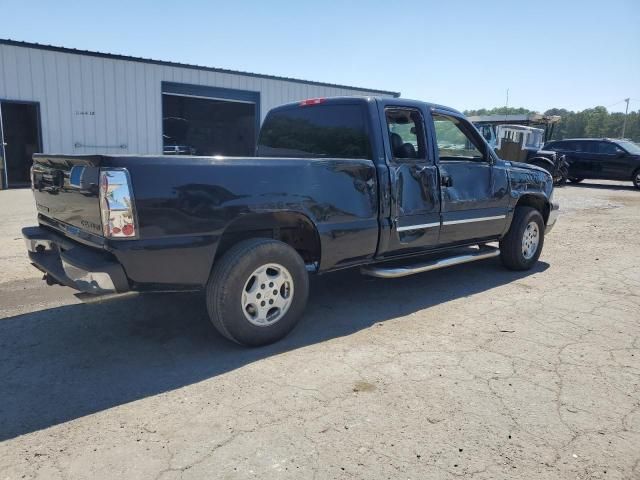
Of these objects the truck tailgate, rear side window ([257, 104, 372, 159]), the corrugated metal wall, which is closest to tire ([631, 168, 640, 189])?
the corrugated metal wall

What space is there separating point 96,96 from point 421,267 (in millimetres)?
13605

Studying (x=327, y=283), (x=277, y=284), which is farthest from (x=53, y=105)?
(x=277, y=284)

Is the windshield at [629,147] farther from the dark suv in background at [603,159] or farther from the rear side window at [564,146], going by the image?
the rear side window at [564,146]

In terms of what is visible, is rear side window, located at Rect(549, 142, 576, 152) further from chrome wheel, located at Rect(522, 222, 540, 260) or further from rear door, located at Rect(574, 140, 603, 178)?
chrome wheel, located at Rect(522, 222, 540, 260)

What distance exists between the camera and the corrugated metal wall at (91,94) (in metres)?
13.8

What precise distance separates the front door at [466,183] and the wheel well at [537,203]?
56 cm

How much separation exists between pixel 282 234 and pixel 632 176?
18.2 metres

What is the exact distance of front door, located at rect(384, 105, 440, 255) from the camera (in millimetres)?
4566

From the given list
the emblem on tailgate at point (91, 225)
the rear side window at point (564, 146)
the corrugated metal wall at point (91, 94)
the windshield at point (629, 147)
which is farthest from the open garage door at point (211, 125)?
the emblem on tailgate at point (91, 225)

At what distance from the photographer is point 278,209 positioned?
3715 mm

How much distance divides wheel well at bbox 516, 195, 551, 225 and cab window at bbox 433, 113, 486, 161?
1083mm

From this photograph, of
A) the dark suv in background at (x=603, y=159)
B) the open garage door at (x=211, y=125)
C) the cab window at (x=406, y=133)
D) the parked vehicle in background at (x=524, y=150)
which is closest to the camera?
the cab window at (x=406, y=133)

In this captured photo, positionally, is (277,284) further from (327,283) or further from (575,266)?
(575,266)

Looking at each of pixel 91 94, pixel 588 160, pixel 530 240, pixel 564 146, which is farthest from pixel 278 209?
pixel 564 146
